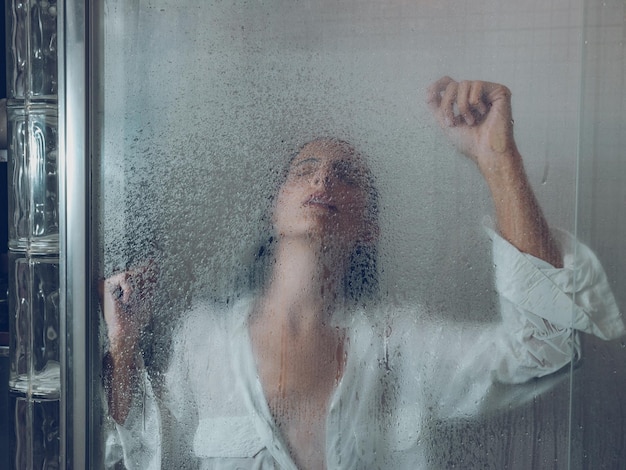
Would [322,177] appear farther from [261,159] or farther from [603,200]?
[603,200]

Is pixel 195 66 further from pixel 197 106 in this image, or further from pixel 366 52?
pixel 366 52

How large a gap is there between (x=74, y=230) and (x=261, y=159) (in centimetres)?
30

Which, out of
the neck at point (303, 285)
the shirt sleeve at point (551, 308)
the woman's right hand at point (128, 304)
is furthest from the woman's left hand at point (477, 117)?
the woman's right hand at point (128, 304)

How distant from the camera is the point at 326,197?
91cm

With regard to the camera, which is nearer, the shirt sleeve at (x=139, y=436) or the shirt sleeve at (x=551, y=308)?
the shirt sleeve at (x=551, y=308)

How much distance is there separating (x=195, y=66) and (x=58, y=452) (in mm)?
622

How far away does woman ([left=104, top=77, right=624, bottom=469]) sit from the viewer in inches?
33.9

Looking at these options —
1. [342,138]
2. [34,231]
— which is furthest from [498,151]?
[34,231]

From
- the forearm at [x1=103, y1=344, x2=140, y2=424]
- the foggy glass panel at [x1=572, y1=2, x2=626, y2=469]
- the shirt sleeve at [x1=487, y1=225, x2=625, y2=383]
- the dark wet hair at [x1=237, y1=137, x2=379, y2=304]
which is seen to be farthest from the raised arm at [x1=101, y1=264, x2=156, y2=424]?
the foggy glass panel at [x1=572, y1=2, x2=626, y2=469]

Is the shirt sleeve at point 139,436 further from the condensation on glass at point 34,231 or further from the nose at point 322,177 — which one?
the nose at point 322,177

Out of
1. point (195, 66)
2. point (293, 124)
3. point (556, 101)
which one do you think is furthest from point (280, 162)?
point (556, 101)

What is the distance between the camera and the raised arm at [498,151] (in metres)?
0.86

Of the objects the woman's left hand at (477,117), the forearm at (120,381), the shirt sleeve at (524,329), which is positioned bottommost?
the forearm at (120,381)

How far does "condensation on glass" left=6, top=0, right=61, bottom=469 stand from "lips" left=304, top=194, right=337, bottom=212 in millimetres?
387
